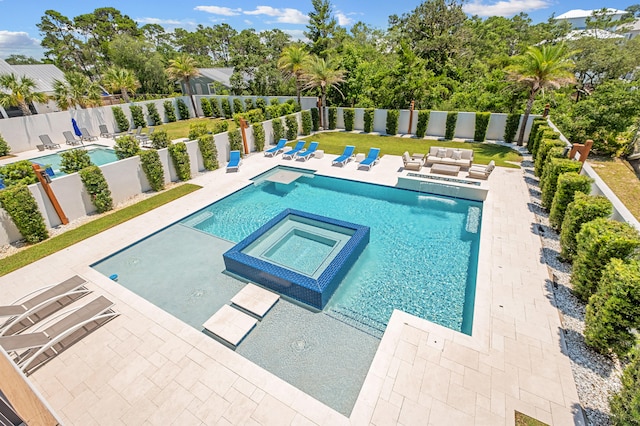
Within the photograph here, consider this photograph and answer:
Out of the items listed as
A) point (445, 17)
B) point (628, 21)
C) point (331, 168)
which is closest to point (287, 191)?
point (331, 168)

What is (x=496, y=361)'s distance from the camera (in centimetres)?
553

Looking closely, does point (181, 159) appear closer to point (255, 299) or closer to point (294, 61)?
point (255, 299)

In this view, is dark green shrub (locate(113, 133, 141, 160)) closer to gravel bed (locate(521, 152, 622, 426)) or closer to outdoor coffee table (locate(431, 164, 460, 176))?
outdoor coffee table (locate(431, 164, 460, 176))

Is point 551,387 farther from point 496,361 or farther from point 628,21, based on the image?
point 628,21

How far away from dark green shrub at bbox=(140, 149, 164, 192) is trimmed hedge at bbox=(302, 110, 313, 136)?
12.2m

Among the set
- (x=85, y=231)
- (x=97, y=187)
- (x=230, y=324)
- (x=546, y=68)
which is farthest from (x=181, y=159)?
(x=546, y=68)

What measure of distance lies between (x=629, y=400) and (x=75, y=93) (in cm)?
3405

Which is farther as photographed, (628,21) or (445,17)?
(628,21)

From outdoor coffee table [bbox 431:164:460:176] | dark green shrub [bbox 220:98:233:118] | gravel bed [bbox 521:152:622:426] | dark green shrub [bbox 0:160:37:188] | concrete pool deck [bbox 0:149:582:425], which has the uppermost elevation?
dark green shrub [bbox 220:98:233:118]

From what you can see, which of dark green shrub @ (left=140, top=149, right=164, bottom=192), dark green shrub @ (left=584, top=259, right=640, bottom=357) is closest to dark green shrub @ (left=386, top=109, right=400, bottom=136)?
dark green shrub @ (left=140, top=149, right=164, bottom=192)

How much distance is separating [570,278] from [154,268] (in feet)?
38.2

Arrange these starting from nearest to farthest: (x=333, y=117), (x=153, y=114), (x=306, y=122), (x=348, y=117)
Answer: (x=306, y=122) → (x=348, y=117) → (x=333, y=117) → (x=153, y=114)

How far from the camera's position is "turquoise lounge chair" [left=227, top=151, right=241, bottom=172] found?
16375mm

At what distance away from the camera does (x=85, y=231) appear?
10.7m
